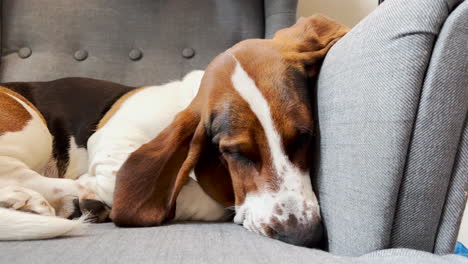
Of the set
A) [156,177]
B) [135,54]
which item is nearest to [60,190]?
[156,177]

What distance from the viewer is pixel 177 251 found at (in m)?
0.96

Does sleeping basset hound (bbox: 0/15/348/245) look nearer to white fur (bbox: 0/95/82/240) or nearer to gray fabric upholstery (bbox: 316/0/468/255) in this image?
white fur (bbox: 0/95/82/240)

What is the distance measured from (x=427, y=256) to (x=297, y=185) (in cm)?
42

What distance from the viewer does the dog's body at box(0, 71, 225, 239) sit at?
1.43m

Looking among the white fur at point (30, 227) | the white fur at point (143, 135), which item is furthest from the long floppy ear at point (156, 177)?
the white fur at point (30, 227)

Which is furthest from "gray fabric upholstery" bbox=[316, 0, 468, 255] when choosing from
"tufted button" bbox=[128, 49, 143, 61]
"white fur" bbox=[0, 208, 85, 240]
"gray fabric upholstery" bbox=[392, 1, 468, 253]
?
"tufted button" bbox=[128, 49, 143, 61]

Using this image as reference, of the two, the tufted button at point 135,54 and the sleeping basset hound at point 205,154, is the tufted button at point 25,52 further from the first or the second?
the sleeping basset hound at point 205,154

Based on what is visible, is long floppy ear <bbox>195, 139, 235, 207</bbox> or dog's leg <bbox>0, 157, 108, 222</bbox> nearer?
long floppy ear <bbox>195, 139, 235, 207</bbox>

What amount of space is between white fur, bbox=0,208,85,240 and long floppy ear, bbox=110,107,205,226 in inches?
9.7

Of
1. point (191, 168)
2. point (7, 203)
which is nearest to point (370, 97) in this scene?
point (191, 168)

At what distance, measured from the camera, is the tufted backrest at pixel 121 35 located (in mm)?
2713

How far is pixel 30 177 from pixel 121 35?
1403 mm

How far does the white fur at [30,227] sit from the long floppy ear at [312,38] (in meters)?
0.88

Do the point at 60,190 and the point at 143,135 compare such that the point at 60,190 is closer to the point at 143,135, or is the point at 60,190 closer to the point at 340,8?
the point at 143,135
